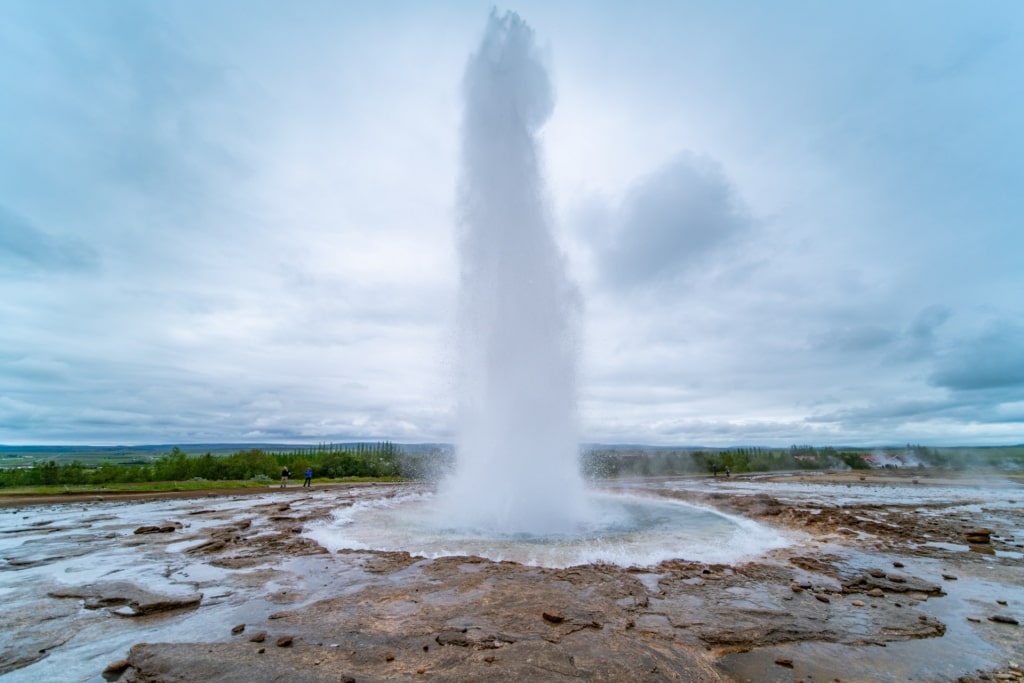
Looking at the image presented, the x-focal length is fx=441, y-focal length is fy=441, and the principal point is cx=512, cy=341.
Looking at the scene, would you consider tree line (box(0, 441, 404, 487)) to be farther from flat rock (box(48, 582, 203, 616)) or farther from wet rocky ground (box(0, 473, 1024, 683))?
flat rock (box(48, 582, 203, 616))

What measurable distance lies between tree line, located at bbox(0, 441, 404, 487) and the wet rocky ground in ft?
104

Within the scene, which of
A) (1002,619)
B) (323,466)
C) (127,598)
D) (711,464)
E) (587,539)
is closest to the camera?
(1002,619)

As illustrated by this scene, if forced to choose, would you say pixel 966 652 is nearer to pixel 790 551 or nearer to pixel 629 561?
pixel 629 561

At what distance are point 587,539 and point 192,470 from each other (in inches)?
1809

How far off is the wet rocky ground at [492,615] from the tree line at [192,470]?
3177cm

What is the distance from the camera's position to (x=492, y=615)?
24.5 feet

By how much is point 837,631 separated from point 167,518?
24436mm

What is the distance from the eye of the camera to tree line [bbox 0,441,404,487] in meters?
36.5

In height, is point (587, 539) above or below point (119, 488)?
above

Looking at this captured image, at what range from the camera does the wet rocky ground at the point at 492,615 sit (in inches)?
227

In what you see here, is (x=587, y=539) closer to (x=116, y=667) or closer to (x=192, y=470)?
(x=116, y=667)

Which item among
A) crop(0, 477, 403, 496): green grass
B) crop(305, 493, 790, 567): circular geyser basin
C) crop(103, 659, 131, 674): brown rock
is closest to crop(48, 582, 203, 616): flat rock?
crop(103, 659, 131, 674): brown rock

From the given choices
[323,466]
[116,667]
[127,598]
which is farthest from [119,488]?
[116,667]

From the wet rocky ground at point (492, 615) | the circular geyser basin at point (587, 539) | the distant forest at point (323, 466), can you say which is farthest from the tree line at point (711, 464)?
the wet rocky ground at point (492, 615)
